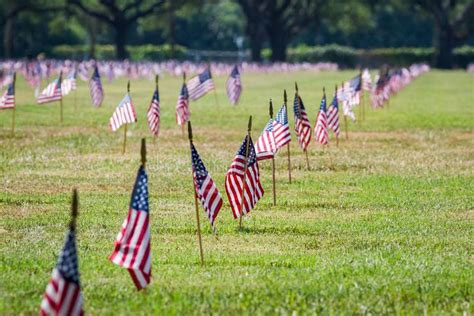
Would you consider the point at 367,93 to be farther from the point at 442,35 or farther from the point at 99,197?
the point at 442,35

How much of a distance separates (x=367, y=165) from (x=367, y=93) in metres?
30.2

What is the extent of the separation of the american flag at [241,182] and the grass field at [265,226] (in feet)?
1.25

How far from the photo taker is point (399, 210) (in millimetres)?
18438

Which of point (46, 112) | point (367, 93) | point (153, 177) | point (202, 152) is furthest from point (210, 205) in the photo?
point (367, 93)

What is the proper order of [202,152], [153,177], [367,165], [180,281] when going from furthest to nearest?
[202,152] < [367,165] < [153,177] < [180,281]

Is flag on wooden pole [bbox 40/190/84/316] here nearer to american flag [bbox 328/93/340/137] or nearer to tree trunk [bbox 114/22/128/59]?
american flag [bbox 328/93/340/137]

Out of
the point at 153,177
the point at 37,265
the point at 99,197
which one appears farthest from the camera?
the point at 153,177

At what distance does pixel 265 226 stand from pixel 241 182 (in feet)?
2.58

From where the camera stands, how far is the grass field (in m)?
11.6

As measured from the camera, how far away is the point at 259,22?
353 feet

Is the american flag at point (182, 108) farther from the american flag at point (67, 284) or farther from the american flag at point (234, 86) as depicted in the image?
the american flag at point (67, 284)

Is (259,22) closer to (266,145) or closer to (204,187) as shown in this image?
(266,145)

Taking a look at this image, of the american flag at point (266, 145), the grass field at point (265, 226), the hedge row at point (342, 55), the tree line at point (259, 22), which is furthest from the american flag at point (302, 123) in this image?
the hedge row at point (342, 55)

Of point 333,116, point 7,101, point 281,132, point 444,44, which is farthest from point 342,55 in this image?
point 281,132
